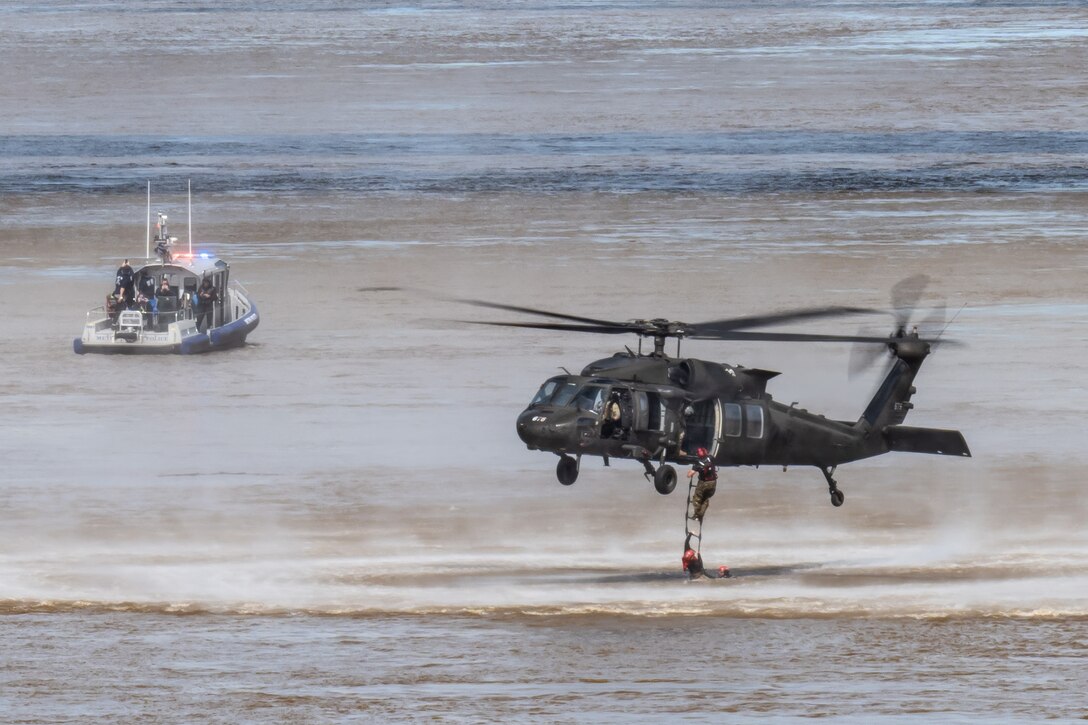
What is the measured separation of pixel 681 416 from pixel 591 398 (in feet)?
3.51

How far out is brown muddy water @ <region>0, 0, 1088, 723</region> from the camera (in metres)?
21.0

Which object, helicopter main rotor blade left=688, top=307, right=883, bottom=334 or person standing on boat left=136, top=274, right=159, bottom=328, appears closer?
helicopter main rotor blade left=688, top=307, right=883, bottom=334

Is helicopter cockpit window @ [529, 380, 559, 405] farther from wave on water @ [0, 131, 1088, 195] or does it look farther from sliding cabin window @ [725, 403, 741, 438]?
wave on water @ [0, 131, 1088, 195]

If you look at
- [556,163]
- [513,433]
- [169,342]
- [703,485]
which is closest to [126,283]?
[169,342]

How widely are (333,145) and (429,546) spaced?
46768 mm

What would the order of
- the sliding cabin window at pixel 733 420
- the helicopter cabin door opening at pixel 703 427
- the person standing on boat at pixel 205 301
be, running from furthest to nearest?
the person standing on boat at pixel 205 301 → the sliding cabin window at pixel 733 420 → the helicopter cabin door opening at pixel 703 427

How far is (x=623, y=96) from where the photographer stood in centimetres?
8438

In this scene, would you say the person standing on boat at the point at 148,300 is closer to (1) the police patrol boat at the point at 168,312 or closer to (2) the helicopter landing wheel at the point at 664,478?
(1) the police patrol boat at the point at 168,312

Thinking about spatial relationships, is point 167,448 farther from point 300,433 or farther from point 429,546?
point 429,546

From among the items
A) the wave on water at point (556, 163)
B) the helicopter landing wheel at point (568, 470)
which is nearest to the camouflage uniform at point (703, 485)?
the helicopter landing wheel at point (568, 470)

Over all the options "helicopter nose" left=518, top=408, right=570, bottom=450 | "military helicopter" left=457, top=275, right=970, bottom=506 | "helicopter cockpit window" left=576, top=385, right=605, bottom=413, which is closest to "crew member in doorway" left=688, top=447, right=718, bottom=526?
"military helicopter" left=457, top=275, right=970, bottom=506

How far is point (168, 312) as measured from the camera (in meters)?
38.4

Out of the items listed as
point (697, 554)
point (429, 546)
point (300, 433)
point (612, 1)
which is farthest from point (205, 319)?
point (612, 1)

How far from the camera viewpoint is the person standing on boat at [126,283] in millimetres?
37688
